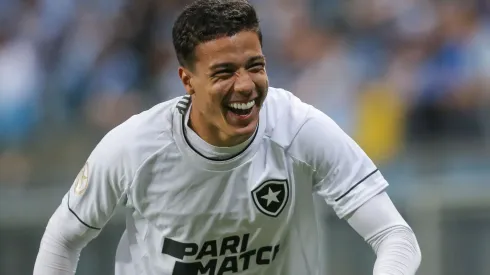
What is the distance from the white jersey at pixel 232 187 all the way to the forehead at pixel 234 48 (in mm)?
331

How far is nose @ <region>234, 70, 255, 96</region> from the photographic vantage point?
11.4ft

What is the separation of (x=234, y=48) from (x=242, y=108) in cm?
20

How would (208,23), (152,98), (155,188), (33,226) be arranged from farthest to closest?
1. (152,98)
2. (33,226)
3. (155,188)
4. (208,23)

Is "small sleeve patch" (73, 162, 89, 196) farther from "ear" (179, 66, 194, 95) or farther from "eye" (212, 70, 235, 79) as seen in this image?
"eye" (212, 70, 235, 79)

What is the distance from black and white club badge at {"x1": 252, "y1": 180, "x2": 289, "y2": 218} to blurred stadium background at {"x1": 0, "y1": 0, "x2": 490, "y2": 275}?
8.43 ft

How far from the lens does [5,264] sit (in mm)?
6660

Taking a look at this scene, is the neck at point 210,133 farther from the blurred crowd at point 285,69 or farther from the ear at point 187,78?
the blurred crowd at point 285,69

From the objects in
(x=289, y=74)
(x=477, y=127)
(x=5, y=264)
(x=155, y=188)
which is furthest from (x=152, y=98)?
(x=155, y=188)

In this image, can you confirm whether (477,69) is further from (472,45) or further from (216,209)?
(216,209)

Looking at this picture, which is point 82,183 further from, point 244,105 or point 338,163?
point 338,163

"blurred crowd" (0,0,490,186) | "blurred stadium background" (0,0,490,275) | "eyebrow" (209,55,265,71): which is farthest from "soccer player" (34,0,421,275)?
"blurred crowd" (0,0,490,186)

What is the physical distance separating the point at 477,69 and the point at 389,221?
3563 millimetres

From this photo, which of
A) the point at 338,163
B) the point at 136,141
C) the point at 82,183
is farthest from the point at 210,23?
the point at 82,183

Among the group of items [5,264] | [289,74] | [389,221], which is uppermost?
[289,74]
